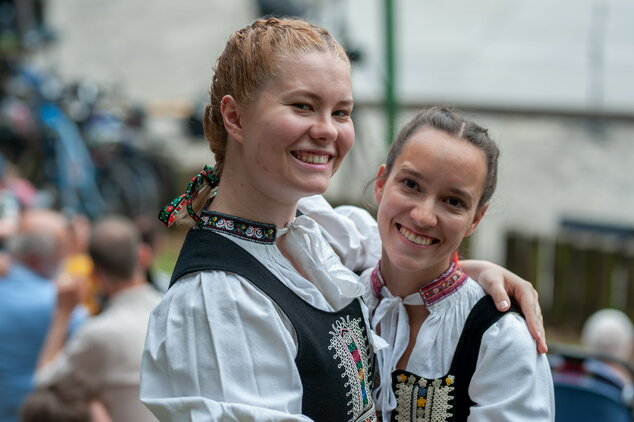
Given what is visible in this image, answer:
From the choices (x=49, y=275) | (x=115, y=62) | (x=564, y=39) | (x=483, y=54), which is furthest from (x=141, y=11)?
(x=49, y=275)

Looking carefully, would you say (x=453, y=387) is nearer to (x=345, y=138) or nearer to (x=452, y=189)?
(x=452, y=189)

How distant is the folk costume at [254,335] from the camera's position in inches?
51.5

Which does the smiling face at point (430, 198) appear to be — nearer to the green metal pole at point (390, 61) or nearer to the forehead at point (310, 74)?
the forehead at point (310, 74)

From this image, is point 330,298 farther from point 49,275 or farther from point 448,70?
point 448,70

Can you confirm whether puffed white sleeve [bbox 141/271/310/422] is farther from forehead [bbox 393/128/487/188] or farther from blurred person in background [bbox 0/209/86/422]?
blurred person in background [bbox 0/209/86/422]

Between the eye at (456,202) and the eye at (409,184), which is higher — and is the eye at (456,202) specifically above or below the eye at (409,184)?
below

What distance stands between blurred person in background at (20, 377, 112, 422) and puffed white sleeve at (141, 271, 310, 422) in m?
1.27

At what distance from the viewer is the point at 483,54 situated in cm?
1430

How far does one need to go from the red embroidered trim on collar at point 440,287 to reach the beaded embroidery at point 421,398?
151 mm

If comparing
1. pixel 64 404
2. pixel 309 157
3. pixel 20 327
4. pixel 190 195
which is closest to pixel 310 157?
pixel 309 157

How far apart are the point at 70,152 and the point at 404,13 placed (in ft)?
26.1

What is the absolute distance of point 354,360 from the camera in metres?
1.48

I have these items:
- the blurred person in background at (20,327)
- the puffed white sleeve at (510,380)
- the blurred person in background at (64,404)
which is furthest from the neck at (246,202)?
the blurred person in background at (20,327)

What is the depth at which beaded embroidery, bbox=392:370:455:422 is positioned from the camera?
1.53 metres
